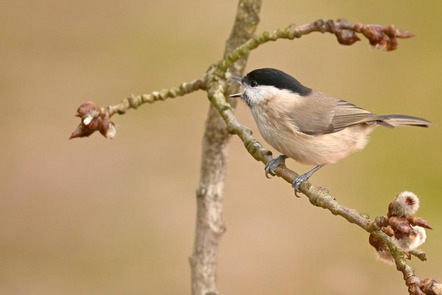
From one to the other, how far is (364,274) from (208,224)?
1279 millimetres

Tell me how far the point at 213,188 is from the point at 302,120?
1.02ft

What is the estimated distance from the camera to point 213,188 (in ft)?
5.64

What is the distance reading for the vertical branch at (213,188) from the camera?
1704 mm

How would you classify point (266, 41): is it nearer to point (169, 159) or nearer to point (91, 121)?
point (91, 121)

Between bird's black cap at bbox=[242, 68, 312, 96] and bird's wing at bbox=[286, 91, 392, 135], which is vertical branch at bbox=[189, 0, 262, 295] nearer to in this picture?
bird's black cap at bbox=[242, 68, 312, 96]

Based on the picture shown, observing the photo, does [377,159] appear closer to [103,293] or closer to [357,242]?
[357,242]

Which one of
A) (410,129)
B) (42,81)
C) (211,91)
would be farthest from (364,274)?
(42,81)

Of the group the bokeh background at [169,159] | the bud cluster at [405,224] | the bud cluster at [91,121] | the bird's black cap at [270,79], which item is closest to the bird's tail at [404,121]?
the bird's black cap at [270,79]

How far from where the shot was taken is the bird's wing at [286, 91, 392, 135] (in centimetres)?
172

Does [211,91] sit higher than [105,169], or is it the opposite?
[105,169]

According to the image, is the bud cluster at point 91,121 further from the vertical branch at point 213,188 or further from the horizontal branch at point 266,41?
the vertical branch at point 213,188

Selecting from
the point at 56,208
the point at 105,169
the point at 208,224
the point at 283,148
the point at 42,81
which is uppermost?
the point at 42,81

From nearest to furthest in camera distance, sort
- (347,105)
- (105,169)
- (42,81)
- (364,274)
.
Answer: (347,105)
(364,274)
(105,169)
(42,81)

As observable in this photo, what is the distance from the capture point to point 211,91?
1.62 meters
